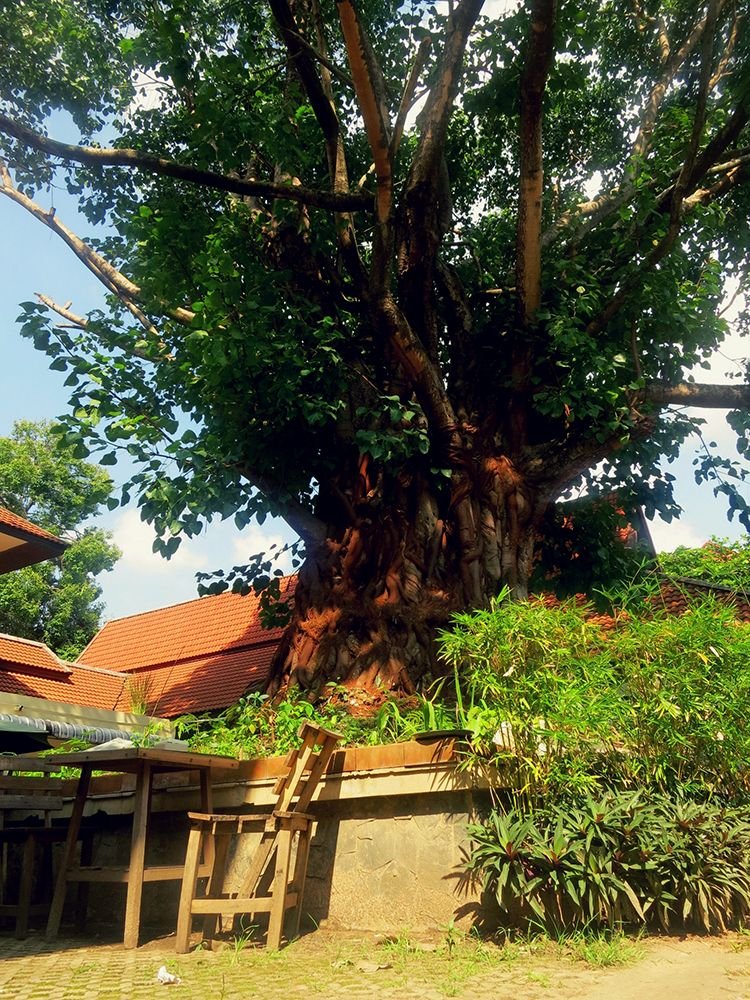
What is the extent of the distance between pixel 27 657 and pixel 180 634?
14.5 feet

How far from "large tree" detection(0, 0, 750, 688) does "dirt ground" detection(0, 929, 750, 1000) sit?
8.11ft

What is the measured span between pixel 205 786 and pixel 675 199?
5.50 m

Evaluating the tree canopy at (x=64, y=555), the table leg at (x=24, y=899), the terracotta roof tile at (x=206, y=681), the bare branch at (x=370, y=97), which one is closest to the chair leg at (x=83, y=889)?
the table leg at (x=24, y=899)

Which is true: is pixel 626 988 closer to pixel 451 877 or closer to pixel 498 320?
pixel 451 877

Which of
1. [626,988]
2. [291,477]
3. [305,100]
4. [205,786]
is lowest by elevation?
[626,988]

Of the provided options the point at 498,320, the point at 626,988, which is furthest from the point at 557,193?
the point at 626,988

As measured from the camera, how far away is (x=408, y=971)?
371cm

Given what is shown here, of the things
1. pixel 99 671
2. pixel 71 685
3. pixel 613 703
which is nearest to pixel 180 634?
pixel 99 671

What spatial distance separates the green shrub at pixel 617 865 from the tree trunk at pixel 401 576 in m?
2.36

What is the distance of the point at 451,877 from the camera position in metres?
4.35

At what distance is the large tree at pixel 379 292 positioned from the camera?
6.44 meters

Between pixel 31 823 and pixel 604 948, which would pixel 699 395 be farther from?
pixel 31 823

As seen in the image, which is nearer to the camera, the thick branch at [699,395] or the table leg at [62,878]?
the table leg at [62,878]

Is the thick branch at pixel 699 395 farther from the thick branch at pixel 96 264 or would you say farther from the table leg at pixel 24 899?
the table leg at pixel 24 899
